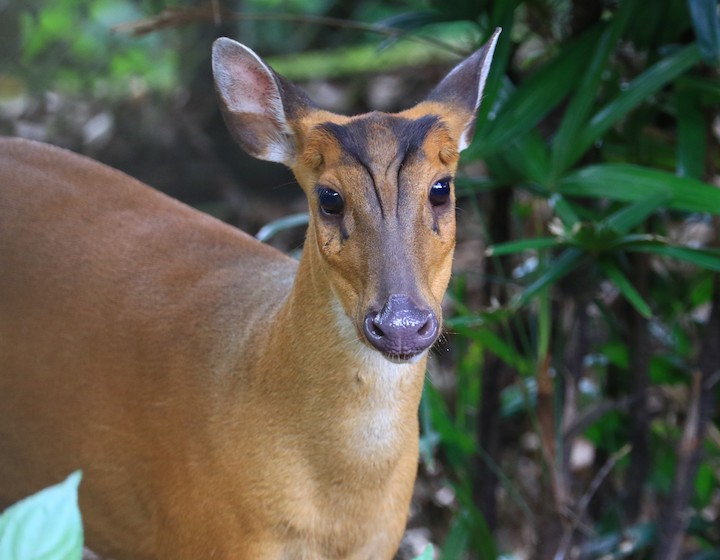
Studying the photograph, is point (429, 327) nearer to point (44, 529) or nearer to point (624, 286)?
point (624, 286)

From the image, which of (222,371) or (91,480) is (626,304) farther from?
(91,480)

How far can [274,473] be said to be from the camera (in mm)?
2916

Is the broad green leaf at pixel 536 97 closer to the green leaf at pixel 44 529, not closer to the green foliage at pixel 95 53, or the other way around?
the green leaf at pixel 44 529

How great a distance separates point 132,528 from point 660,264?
2.37m

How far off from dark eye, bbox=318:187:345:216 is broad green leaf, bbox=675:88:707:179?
1473 millimetres

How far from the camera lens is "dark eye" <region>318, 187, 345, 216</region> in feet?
8.99

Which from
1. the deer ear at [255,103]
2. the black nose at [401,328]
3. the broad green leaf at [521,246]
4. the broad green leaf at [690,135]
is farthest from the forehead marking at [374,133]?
the broad green leaf at [690,135]

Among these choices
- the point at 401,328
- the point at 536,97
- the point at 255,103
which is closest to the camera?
the point at 401,328

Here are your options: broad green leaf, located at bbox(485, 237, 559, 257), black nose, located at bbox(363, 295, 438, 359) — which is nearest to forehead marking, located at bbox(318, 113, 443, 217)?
black nose, located at bbox(363, 295, 438, 359)

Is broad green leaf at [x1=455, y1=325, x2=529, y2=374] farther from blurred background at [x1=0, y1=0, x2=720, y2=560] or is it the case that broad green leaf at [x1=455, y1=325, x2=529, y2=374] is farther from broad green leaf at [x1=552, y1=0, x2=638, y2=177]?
broad green leaf at [x1=552, y1=0, x2=638, y2=177]

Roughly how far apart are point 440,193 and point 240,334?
0.77 m

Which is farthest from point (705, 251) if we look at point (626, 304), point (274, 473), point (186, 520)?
point (186, 520)

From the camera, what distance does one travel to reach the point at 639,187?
360cm

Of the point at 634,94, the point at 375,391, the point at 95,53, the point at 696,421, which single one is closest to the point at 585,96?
the point at 634,94
